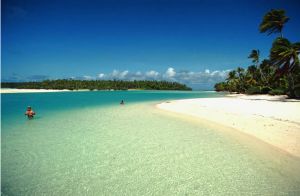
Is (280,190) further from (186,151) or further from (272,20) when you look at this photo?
(272,20)

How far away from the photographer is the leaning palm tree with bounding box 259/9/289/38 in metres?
37.9

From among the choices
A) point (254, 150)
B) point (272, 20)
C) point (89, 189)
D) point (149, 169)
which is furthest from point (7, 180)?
point (272, 20)

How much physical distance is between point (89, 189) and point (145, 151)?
4.21m

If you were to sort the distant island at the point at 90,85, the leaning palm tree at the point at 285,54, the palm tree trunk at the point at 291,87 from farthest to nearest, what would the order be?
the distant island at the point at 90,85 → the palm tree trunk at the point at 291,87 → the leaning palm tree at the point at 285,54

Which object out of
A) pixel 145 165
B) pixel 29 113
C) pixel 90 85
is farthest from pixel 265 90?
pixel 90 85

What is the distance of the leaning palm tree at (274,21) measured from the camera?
37888mm

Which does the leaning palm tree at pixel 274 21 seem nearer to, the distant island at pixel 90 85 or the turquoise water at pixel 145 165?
the turquoise water at pixel 145 165

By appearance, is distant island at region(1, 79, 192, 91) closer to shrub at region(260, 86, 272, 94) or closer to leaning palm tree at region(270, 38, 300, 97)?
shrub at region(260, 86, 272, 94)

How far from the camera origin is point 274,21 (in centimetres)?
3828

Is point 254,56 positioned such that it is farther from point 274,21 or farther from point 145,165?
point 145,165

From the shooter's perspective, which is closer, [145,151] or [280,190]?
[280,190]

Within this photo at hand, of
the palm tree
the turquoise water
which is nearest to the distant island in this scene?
the palm tree

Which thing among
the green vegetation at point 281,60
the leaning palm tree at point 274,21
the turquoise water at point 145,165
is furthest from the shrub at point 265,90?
the turquoise water at point 145,165

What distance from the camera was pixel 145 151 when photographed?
420 inches
